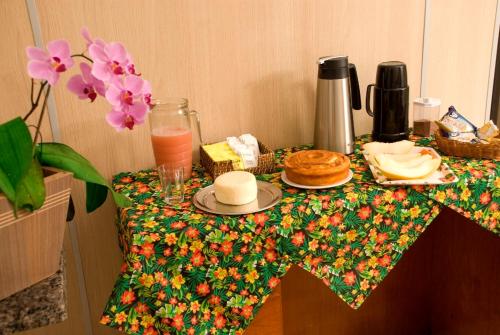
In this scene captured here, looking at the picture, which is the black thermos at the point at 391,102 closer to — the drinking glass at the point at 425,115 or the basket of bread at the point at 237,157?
the drinking glass at the point at 425,115

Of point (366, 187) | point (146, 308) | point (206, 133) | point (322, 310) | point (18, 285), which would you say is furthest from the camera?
point (322, 310)

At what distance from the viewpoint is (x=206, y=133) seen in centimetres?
146

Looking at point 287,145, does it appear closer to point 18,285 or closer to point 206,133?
point 206,133

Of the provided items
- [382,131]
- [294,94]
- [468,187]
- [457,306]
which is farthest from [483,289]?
[294,94]

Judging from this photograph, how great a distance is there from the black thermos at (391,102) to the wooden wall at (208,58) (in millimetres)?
166

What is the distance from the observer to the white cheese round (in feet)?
3.74

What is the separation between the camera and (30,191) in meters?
0.79

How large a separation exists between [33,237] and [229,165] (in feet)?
1.87

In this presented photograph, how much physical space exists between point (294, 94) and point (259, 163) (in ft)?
1.05

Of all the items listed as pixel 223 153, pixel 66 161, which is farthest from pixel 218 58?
pixel 66 161

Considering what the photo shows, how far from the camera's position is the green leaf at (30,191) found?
2.56ft

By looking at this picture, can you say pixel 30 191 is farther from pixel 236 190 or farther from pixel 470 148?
pixel 470 148

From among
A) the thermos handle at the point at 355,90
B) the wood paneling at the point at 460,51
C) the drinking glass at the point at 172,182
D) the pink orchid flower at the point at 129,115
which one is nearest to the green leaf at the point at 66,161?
the pink orchid flower at the point at 129,115

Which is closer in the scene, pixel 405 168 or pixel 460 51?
pixel 405 168
